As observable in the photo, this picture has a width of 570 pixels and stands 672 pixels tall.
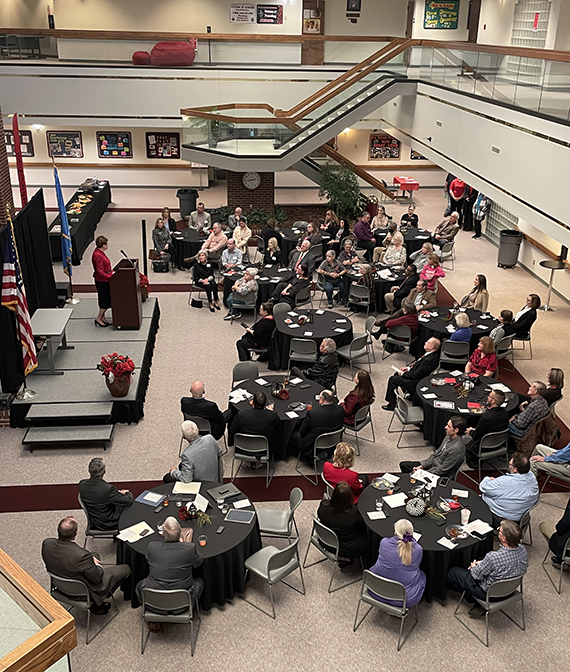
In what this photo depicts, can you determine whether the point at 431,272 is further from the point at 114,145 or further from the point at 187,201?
the point at 114,145

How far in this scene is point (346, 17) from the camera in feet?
79.4

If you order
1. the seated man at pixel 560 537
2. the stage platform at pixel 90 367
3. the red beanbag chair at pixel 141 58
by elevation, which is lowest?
the stage platform at pixel 90 367

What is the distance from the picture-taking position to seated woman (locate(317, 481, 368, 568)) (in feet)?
21.8

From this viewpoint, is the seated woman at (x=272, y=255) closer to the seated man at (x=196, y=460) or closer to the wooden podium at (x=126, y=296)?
the wooden podium at (x=126, y=296)

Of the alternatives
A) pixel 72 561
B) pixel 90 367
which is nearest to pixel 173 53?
pixel 90 367

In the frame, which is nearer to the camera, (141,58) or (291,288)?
(291,288)

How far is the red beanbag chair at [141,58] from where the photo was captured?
20422 mm

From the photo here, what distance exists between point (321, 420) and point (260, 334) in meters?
3.26

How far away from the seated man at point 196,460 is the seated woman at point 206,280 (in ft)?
22.2

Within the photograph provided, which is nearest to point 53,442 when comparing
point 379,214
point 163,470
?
point 163,470

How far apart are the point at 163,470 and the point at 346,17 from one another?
67.7ft

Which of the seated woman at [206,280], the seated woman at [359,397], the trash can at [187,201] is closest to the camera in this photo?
the seated woman at [359,397]

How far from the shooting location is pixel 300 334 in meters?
11.2

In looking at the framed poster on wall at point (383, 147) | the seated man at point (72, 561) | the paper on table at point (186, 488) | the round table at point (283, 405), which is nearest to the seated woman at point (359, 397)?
the round table at point (283, 405)
